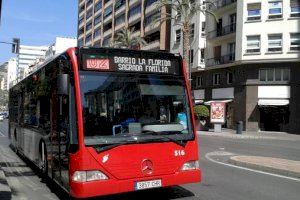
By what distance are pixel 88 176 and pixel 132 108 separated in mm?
1381

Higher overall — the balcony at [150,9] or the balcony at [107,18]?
the balcony at [107,18]

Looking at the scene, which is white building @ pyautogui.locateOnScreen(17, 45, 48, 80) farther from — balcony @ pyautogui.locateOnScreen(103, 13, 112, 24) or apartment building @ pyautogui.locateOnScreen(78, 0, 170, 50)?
balcony @ pyautogui.locateOnScreen(103, 13, 112, 24)

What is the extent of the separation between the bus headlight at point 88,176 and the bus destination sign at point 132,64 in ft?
5.60

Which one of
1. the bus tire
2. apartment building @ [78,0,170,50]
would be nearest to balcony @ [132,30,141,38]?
apartment building @ [78,0,170,50]

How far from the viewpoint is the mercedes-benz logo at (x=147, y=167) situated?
787cm

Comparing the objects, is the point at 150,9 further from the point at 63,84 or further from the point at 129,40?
the point at 63,84

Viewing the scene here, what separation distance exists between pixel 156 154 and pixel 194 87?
47.4 metres

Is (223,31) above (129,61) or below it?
above

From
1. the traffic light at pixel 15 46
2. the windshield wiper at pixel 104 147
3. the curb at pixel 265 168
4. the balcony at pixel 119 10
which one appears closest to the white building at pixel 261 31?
the traffic light at pixel 15 46

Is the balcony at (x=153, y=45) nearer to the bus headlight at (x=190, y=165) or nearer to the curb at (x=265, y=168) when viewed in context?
the curb at (x=265, y=168)

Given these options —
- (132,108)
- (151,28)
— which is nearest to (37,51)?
(151,28)

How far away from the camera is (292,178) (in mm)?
11312

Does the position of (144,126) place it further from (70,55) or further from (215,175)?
(215,175)

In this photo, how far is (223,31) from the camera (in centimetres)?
5034
